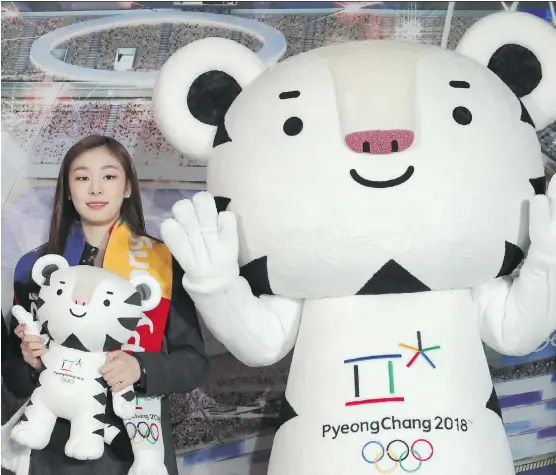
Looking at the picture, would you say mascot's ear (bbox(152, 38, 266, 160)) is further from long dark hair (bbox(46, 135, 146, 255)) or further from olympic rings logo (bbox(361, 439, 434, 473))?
olympic rings logo (bbox(361, 439, 434, 473))

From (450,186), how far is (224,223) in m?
0.42

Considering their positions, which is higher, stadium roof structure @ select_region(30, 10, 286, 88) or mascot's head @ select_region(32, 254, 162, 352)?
stadium roof structure @ select_region(30, 10, 286, 88)

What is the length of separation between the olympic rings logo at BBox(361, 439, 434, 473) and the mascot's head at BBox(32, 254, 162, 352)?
1.67 feet

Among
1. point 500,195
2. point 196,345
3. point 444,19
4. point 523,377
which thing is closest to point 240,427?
point 196,345

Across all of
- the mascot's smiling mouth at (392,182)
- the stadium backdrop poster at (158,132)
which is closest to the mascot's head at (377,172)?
the mascot's smiling mouth at (392,182)

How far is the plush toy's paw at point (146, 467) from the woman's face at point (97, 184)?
53cm

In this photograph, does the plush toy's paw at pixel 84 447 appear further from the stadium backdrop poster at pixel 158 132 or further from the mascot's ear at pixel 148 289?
the stadium backdrop poster at pixel 158 132

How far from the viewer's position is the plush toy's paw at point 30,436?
172 centimetres

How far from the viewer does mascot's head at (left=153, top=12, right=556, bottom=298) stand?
5.45 ft

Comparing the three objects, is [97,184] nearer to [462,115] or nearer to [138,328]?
[138,328]

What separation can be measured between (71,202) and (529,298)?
3.34 feet

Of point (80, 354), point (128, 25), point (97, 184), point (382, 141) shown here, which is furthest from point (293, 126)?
point (128, 25)

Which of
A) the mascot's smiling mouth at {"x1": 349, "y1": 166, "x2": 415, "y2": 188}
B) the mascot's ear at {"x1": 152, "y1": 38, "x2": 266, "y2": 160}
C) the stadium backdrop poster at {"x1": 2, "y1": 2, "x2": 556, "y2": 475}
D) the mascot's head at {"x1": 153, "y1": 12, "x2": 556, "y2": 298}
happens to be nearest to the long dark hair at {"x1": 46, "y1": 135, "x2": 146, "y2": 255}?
the mascot's ear at {"x1": 152, "y1": 38, "x2": 266, "y2": 160}

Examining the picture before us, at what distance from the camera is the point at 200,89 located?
6.36 feet
